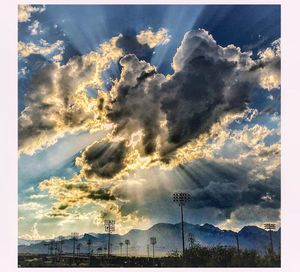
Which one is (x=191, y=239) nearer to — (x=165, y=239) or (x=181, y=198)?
(x=165, y=239)

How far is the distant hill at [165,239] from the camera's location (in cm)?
2211

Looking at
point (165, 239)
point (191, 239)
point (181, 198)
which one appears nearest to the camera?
point (165, 239)

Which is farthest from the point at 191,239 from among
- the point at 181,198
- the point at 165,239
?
the point at 181,198

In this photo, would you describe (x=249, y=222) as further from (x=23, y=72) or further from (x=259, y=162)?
(x=23, y=72)

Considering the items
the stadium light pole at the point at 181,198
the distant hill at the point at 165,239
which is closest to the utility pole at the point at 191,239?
the distant hill at the point at 165,239

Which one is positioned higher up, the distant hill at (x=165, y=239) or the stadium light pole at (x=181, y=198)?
the stadium light pole at (x=181, y=198)

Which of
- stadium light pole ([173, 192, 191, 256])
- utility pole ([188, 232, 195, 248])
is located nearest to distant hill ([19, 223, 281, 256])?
utility pole ([188, 232, 195, 248])

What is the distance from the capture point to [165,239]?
867 inches

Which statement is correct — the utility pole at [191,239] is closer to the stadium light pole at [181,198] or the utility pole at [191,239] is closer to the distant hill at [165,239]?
the distant hill at [165,239]

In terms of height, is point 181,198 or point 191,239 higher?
point 181,198

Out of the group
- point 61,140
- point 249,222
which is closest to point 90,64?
point 61,140

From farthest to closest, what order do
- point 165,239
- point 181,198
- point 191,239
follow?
point 181,198
point 191,239
point 165,239

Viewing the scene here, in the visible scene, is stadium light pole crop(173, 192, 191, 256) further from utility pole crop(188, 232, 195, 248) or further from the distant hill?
the distant hill

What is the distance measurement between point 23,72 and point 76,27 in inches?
108
